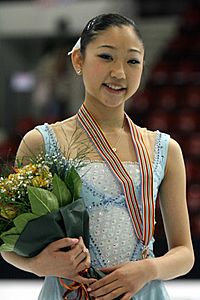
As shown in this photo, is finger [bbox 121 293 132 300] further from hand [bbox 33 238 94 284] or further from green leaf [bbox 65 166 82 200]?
green leaf [bbox 65 166 82 200]

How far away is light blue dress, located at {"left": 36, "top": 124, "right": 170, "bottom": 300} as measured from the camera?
179cm

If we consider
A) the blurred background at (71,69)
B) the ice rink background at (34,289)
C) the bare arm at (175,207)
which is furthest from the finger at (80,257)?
the blurred background at (71,69)

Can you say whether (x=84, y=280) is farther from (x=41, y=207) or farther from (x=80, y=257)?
(x=41, y=207)

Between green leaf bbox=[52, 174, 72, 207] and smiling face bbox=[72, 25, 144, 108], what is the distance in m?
0.29

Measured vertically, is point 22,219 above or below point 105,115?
below

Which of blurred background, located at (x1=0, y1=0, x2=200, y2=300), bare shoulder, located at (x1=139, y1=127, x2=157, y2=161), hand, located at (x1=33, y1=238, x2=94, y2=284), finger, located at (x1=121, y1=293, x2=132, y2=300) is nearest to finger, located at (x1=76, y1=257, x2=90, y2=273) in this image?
hand, located at (x1=33, y1=238, x2=94, y2=284)

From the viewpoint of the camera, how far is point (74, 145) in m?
1.83

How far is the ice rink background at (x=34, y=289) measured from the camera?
10.5 feet

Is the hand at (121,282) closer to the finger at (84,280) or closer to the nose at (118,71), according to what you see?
the finger at (84,280)

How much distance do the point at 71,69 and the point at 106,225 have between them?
6392mm

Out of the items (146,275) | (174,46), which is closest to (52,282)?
(146,275)

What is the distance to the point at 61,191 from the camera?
1654mm

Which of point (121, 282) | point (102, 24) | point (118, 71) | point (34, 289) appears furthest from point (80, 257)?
point (34, 289)

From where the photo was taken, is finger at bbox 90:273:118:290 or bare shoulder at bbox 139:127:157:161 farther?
bare shoulder at bbox 139:127:157:161
